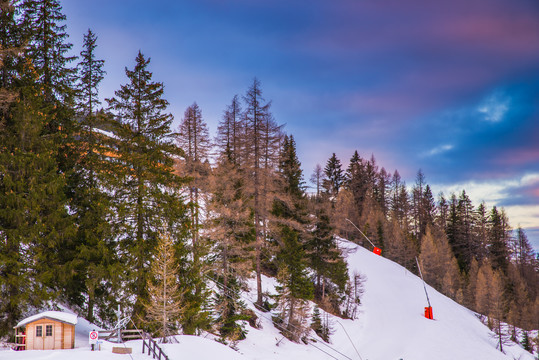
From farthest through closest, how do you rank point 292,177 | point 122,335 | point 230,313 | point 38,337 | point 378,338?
point 292,177
point 378,338
point 230,313
point 122,335
point 38,337

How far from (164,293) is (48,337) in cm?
564

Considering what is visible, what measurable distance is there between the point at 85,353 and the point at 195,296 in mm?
7221

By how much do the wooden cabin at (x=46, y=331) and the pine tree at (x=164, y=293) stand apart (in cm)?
384

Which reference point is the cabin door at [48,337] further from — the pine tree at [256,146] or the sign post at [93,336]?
the pine tree at [256,146]

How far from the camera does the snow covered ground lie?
18.7m

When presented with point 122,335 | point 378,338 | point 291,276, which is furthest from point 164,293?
point 378,338

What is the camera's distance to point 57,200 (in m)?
19.1

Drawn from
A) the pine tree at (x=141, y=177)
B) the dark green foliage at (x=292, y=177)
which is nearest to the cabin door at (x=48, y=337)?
the pine tree at (x=141, y=177)

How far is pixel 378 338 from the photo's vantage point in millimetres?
38094

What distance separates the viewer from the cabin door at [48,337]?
1648cm

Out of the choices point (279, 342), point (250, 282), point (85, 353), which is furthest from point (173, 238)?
point (250, 282)

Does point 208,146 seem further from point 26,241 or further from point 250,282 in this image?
point 26,241

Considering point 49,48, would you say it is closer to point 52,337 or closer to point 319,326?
point 52,337

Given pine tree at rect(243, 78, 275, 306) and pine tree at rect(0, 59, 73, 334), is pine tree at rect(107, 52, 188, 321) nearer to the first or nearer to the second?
pine tree at rect(0, 59, 73, 334)
